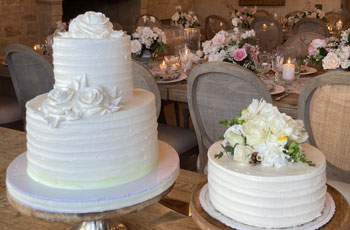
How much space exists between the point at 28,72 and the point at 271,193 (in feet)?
8.58

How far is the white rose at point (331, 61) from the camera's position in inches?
98.6

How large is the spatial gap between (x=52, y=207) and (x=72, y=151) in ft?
0.42

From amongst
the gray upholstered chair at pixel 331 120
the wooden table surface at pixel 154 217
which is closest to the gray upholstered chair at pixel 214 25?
the gray upholstered chair at pixel 331 120

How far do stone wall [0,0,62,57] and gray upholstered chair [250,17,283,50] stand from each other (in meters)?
2.51

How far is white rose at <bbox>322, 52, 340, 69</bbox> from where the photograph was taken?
2504mm

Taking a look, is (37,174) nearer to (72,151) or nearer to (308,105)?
(72,151)

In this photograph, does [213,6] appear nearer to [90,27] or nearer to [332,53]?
[332,53]

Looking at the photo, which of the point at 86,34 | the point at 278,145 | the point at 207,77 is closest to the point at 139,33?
the point at 207,77

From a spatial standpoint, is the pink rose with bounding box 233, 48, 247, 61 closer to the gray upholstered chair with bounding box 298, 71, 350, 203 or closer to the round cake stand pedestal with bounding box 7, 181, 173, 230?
the gray upholstered chair with bounding box 298, 71, 350, 203

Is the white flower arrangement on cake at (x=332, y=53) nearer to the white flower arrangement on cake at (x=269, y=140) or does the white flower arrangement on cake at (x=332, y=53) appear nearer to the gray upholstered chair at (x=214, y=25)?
the white flower arrangement on cake at (x=269, y=140)

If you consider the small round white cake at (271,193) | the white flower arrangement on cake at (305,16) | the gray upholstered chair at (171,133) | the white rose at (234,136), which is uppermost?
the white flower arrangement on cake at (305,16)

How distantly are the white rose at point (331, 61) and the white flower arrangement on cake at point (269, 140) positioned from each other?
1.67 meters

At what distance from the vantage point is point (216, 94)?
7.75ft

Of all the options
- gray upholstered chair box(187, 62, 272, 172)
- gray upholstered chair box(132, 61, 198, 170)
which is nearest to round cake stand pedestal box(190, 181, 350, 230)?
gray upholstered chair box(187, 62, 272, 172)
